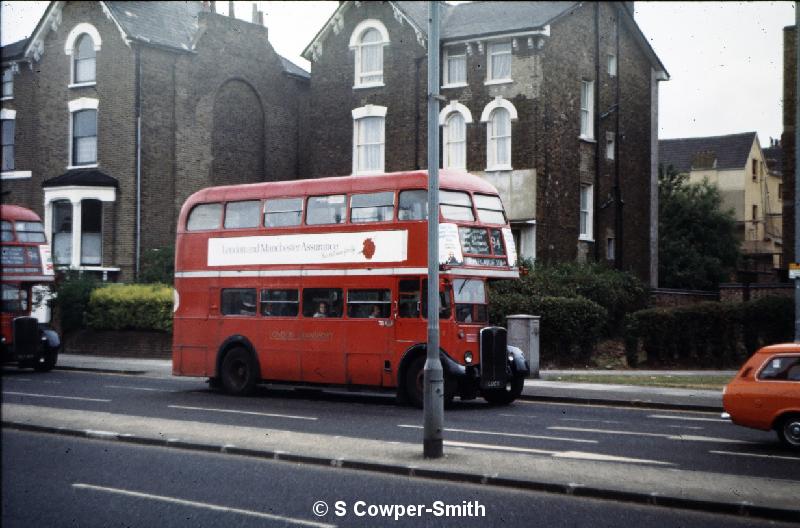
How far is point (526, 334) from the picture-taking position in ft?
86.5

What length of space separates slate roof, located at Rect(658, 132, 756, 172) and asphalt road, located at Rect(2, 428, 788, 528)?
5941 cm

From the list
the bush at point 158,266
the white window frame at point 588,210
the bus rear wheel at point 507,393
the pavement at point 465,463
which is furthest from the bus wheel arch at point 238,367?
the white window frame at point 588,210

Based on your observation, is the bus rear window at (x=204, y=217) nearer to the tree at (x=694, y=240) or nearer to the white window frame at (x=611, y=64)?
the white window frame at (x=611, y=64)

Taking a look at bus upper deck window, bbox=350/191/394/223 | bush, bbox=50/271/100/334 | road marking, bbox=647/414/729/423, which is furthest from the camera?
bush, bbox=50/271/100/334

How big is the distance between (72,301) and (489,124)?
16.7m

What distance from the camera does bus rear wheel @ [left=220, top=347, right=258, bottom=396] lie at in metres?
22.1

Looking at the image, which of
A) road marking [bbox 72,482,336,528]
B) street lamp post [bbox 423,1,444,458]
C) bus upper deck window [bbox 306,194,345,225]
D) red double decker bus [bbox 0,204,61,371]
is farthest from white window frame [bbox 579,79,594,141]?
road marking [bbox 72,482,336,528]

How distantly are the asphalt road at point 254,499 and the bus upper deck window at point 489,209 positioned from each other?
896cm

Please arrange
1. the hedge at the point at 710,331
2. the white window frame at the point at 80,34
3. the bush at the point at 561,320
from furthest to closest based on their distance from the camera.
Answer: the white window frame at the point at 80,34 → the hedge at the point at 710,331 → the bush at the point at 561,320

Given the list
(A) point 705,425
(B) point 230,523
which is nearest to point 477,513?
(B) point 230,523

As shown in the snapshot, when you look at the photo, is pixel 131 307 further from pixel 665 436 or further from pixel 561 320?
pixel 665 436

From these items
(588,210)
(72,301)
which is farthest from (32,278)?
(588,210)

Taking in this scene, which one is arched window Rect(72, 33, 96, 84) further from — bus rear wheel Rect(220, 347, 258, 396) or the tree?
the tree

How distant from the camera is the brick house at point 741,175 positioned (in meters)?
63.9
